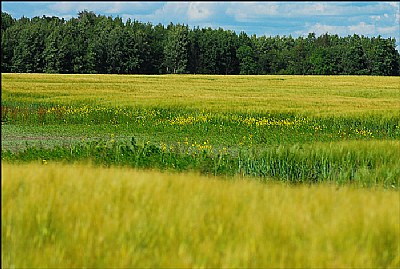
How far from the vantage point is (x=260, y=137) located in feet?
63.0

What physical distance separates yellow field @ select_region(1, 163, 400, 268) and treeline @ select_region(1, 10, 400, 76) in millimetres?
78182

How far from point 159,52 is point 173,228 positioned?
323 ft

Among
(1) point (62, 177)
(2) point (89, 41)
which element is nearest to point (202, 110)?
(1) point (62, 177)

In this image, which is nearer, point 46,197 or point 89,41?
point 46,197

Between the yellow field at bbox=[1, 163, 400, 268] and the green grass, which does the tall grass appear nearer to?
the green grass

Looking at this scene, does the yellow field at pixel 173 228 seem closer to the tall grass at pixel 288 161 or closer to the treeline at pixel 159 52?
the tall grass at pixel 288 161

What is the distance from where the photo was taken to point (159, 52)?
101062mm

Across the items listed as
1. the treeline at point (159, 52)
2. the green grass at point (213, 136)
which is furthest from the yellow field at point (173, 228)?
the treeline at point (159, 52)

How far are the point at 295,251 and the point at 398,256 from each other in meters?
0.70

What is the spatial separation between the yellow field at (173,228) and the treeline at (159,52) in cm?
7818

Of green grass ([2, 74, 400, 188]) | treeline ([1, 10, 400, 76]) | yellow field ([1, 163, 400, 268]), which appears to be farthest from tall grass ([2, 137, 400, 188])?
treeline ([1, 10, 400, 76])

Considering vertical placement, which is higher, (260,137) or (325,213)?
Answer: (325,213)

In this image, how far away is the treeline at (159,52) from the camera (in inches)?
3312

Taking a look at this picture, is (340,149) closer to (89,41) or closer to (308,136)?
(308,136)
